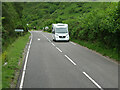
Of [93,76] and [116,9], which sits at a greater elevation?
[116,9]

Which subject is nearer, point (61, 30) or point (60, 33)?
point (60, 33)

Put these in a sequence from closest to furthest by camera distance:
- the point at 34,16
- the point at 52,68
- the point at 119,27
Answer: the point at 52,68, the point at 119,27, the point at 34,16

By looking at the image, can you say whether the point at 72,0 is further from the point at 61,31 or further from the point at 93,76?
the point at 93,76

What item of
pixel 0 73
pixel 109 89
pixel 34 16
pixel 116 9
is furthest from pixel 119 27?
pixel 34 16

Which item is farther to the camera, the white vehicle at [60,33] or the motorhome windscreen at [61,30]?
the motorhome windscreen at [61,30]

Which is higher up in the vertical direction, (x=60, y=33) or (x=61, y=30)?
(x=61, y=30)

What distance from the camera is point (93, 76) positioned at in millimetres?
9820

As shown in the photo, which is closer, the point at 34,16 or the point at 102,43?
the point at 102,43

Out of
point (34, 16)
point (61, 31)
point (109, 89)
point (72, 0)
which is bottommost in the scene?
point (109, 89)

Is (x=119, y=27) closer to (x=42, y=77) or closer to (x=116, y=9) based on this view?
(x=116, y=9)

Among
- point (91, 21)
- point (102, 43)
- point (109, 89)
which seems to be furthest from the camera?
point (91, 21)

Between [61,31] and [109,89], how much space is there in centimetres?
2352

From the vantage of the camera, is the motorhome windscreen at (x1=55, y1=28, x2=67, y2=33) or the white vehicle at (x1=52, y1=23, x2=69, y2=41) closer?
the white vehicle at (x1=52, y1=23, x2=69, y2=41)

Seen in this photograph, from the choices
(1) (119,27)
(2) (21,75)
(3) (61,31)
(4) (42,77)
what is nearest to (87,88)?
(4) (42,77)
